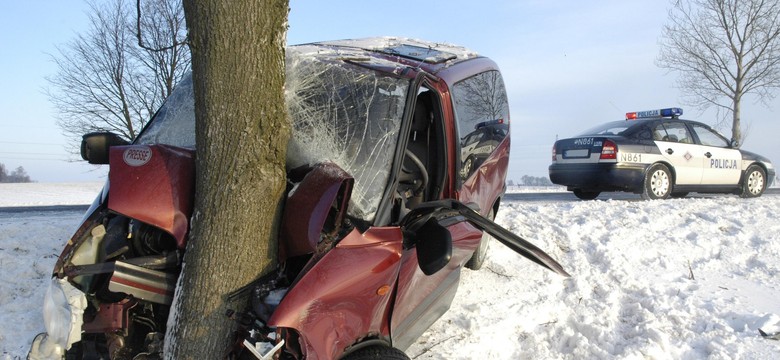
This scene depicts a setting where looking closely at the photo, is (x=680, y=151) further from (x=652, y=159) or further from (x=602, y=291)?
(x=602, y=291)

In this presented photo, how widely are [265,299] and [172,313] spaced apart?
0.47 m

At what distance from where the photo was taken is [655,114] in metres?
10.8

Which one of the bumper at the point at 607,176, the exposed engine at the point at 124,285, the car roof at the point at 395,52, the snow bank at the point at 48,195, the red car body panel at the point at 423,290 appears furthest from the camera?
the snow bank at the point at 48,195

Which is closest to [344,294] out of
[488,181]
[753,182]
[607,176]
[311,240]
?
[311,240]

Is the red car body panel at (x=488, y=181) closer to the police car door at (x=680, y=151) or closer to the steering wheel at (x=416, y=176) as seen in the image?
the steering wheel at (x=416, y=176)

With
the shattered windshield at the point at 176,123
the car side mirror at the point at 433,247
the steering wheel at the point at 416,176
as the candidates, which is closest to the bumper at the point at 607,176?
the steering wheel at the point at 416,176

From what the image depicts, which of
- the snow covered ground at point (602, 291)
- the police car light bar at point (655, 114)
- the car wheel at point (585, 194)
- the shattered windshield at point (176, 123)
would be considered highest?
the police car light bar at point (655, 114)

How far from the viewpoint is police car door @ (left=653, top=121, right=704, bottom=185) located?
33.3ft

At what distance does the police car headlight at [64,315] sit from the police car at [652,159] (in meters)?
8.66

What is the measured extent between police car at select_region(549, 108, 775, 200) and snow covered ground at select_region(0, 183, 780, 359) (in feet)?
7.02

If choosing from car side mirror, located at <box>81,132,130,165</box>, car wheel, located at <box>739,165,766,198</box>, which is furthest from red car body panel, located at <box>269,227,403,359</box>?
car wheel, located at <box>739,165,766,198</box>

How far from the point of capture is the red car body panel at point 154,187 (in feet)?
8.78

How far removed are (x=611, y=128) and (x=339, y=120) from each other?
26.6ft

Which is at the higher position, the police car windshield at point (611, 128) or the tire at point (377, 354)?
the police car windshield at point (611, 128)
